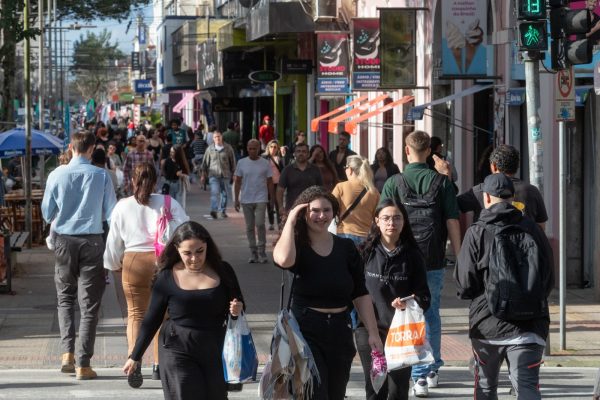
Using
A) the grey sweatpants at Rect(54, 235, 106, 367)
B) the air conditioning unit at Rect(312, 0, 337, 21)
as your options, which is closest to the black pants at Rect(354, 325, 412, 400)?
the grey sweatpants at Rect(54, 235, 106, 367)

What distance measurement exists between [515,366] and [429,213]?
257 centimetres

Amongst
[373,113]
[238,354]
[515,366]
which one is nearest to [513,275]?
[515,366]

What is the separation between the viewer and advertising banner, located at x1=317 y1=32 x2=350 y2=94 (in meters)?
29.5

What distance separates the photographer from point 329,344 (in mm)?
7496

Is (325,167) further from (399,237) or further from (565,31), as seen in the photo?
(399,237)

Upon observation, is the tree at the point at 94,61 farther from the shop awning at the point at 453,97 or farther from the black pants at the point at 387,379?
the black pants at the point at 387,379

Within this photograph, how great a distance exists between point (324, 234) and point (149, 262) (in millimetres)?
2810

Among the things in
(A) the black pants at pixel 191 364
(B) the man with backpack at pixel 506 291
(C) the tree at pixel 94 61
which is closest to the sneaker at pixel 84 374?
(A) the black pants at pixel 191 364

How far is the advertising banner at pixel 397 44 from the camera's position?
23.4m

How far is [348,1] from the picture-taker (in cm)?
3266

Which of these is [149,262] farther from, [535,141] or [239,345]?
[535,141]

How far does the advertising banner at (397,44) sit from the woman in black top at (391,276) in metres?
15.0

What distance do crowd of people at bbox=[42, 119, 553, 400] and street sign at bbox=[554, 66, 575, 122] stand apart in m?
1.64

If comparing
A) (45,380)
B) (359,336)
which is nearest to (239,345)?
(359,336)
